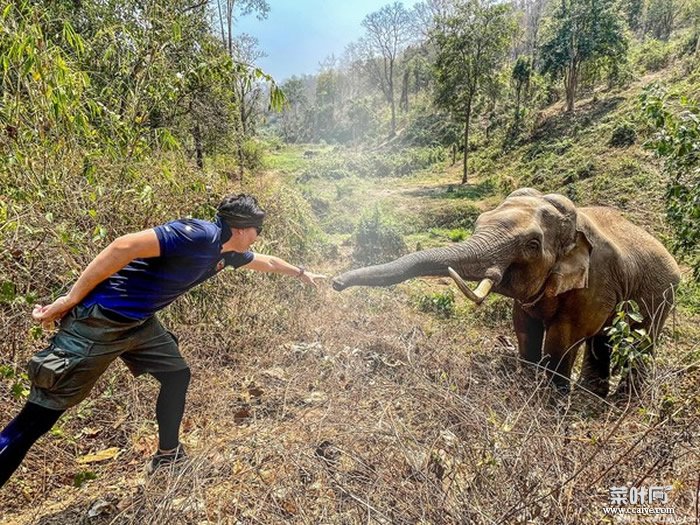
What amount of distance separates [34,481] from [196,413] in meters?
1.01

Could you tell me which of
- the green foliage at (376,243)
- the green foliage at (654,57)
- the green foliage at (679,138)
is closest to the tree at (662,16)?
the green foliage at (654,57)

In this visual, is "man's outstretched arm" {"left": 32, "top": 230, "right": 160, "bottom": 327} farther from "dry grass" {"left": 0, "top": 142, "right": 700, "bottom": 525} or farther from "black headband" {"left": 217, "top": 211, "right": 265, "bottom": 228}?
"dry grass" {"left": 0, "top": 142, "right": 700, "bottom": 525}

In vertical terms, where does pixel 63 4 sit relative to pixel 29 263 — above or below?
above

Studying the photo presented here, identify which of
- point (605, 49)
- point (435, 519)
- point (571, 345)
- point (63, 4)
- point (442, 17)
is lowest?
point (571, 345)

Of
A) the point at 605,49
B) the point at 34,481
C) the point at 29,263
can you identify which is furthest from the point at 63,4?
the point at 605,49

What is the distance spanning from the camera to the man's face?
2301 millimetres

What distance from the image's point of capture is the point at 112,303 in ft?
6.68

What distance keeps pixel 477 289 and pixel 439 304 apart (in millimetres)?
3456

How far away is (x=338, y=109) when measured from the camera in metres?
66.3

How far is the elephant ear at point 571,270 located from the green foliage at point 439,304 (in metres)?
2.91

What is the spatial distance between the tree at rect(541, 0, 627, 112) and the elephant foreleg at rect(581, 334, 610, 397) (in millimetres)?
22506

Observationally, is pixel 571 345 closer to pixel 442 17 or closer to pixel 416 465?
pixel 416 465

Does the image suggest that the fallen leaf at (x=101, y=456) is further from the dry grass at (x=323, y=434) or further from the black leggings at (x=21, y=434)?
the black leggings at (x=21, y=434)

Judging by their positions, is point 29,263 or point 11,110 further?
point 29,263
